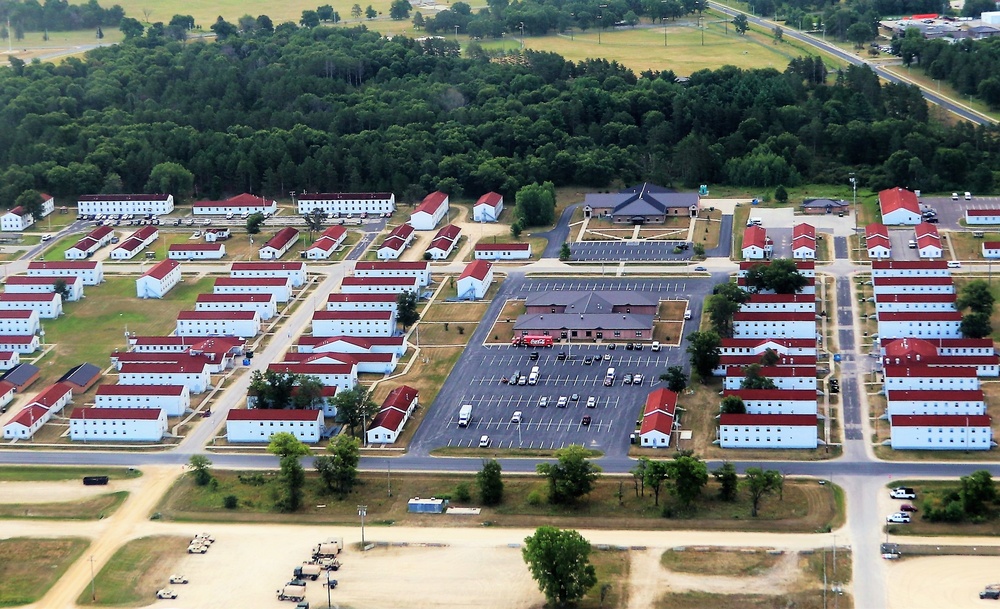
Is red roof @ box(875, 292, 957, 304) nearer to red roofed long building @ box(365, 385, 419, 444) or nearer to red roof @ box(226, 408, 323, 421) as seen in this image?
red roofed long building @ box(365, 385, 419, 444)

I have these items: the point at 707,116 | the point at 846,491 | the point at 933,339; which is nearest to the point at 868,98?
the point at 707,116

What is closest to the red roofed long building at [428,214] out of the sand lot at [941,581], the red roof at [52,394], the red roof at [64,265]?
the red roof at [64,265]

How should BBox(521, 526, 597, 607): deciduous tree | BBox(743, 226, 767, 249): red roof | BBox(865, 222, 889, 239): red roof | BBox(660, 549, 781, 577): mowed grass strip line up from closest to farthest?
BBox(521, 526, 597, 607): deciduous tree, BBox(660, 549, 781, 577): mowed grass strip, BBox(743, 226, 767, 249): red roof, BBox(865, 222, 889, 239): red roof

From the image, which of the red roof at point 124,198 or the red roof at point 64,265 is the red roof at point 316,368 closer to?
the red roof at point 64,265

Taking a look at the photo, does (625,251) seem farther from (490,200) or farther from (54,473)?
(54,473)

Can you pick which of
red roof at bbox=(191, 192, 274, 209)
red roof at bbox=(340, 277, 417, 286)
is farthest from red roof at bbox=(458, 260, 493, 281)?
red roof at bbox=(191, 192, 274, 209)

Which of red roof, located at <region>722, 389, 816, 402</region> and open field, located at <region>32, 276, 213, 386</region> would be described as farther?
open field, located at <region>32, 276, 213, 386</region>

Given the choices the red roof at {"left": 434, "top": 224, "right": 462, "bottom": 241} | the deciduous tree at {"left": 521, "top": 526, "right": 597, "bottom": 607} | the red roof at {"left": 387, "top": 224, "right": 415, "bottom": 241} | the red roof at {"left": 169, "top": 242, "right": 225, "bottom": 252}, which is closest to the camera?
the deciduous tree at {"left": 521, "top": 526, "right": 597, "bottom": 607}

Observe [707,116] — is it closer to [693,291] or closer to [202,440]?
[693,291]
